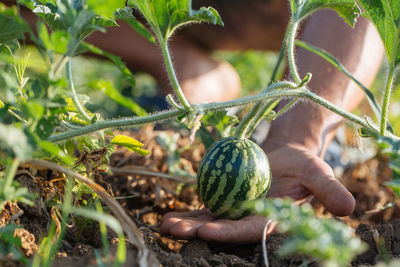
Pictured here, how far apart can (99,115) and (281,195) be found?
3.75ft

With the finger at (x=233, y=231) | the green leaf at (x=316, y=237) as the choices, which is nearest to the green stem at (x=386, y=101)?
the finger at (x=233, y=231)

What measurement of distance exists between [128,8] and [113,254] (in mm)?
991

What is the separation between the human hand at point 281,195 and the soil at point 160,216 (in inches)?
2.4

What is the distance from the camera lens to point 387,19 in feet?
5.34

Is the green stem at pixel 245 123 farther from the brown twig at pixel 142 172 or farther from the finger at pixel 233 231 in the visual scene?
the brown twig at pixel 142 172

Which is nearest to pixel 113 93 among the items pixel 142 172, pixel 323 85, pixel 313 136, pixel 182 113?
pixel 182 113

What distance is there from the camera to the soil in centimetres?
150

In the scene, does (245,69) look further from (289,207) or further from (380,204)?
(289,207)

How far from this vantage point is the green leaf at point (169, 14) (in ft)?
4.95

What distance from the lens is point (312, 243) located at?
0.84 metres

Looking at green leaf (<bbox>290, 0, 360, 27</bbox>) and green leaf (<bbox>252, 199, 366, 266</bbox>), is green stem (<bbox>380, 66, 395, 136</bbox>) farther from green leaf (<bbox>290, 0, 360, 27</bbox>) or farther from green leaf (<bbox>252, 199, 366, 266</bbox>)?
green leaf (<bbox>252, 199, 366, 266</bbox>)

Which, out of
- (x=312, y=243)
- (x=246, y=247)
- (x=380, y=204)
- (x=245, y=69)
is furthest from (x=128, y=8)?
(x=245, y=69)

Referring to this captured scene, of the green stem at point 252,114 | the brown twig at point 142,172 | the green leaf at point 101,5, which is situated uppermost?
the green leaf at point 101,5

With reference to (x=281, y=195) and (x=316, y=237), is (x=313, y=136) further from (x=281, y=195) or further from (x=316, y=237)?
(x=316, y=237)
